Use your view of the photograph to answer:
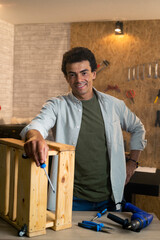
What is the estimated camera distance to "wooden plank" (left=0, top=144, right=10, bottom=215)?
150cm

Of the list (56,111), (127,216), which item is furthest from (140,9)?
(127,216)

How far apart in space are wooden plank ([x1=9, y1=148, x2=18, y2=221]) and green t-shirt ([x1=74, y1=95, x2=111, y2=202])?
43cm

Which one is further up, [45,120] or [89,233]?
[45,120]

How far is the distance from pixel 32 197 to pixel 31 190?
3cm

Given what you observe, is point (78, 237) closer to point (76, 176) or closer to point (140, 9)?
point (76, 176)

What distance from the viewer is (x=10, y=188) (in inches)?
58.2

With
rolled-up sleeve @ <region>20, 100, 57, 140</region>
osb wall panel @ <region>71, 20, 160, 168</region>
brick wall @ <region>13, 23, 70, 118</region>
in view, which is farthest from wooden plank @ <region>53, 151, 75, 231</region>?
brick wall @ <region>13, 23, 70, 118</region>

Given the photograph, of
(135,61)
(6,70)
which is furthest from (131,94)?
(6,70)

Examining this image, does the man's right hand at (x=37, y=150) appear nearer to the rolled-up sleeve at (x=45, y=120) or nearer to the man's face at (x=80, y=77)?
the rolled-up sleeve at (x=45, y=120)

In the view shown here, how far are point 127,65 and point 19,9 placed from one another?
1712mm

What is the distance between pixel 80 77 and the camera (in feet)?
5.96

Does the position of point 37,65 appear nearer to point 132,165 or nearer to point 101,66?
point 101,66

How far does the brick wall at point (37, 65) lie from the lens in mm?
4824

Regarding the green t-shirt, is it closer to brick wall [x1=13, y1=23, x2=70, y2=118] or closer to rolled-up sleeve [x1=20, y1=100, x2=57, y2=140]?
rolled-up sleeve [x1=20, y1=100, x2=57, y2=140]
